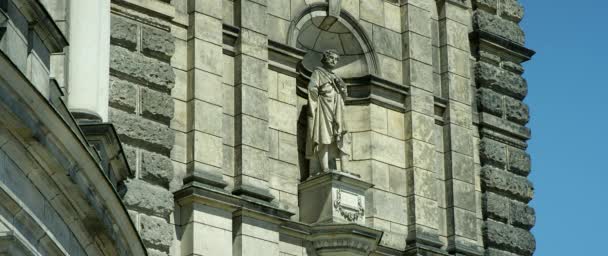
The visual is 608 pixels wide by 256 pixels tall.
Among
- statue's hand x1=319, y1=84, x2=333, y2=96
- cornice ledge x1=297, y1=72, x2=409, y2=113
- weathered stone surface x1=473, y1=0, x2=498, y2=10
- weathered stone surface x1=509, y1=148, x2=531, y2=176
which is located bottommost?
weathered stone surface x1=509, y1=148, x2=531, y2=176

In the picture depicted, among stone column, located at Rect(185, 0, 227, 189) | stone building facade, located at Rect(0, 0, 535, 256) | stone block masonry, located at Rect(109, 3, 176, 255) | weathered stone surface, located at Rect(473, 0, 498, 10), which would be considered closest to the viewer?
stone building facade, located at Rect(0, 0, 535, 256)

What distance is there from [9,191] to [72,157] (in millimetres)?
1452

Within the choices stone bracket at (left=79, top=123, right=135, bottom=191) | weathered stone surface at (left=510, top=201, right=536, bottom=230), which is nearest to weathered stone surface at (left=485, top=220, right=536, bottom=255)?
weathered stone surface at (left=510, top=201, right=536, bottom=230)

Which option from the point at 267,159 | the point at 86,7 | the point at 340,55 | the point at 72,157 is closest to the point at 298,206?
the point at 267,159

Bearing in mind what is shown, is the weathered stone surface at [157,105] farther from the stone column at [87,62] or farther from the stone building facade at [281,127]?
the stone column at [87,62]

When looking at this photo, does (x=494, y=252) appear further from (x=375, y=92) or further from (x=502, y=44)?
(x=502, y=44)

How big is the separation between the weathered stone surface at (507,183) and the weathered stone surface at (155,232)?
658cm

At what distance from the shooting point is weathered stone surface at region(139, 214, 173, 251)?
77.8ft

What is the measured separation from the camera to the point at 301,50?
88.1 feet

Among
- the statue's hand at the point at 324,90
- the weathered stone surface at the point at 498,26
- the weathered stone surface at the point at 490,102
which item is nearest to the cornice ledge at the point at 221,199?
the statue's hand at the point at 324,90

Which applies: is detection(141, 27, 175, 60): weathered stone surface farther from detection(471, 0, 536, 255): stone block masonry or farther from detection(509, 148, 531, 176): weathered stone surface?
detection(509, 148, 531, 176): weathered stone surface

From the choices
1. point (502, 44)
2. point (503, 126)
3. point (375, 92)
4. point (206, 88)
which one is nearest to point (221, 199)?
point (206, 88)

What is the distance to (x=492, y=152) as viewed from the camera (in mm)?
29031

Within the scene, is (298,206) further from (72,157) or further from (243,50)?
(72,157)
